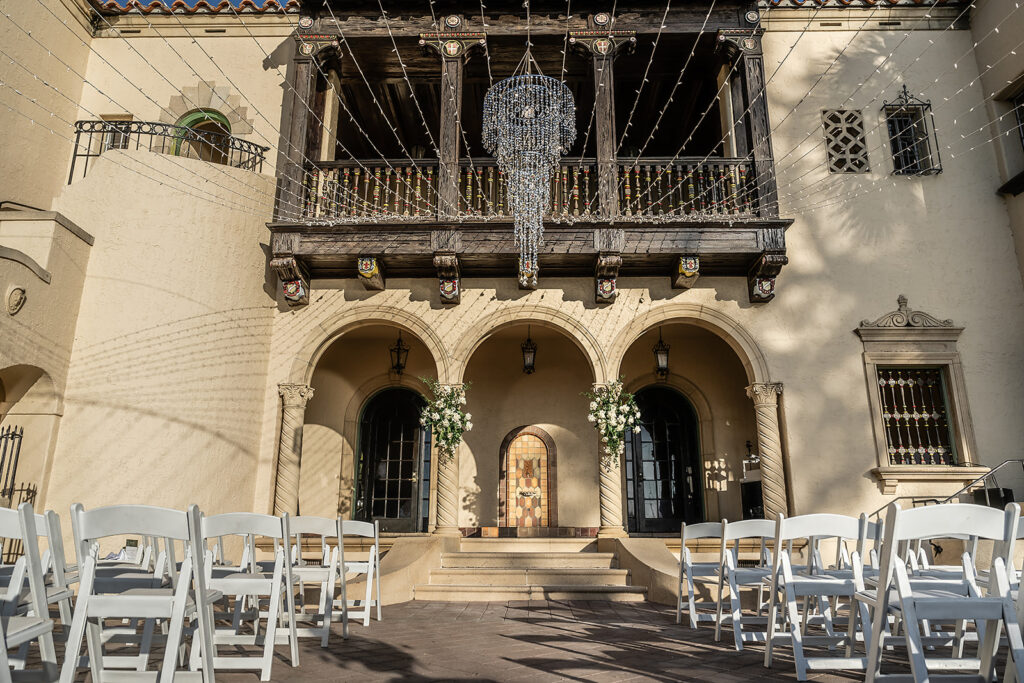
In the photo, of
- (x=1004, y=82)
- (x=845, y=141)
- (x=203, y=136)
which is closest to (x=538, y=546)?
(x=845, y=141)

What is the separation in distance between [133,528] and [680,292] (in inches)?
278

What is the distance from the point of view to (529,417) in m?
9.95

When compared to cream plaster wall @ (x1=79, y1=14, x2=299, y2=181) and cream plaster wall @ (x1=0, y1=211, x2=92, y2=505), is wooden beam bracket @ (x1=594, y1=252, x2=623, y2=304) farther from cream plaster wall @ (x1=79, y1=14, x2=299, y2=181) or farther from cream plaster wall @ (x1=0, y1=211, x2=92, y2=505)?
cream plaster wall @ (x1=0, y1=211, x2=92, y2=505)

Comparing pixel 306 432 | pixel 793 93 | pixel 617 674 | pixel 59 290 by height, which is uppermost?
pixel 793 93

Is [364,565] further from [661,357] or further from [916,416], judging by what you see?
[916,416]

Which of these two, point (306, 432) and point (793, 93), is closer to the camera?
point (793, 93)

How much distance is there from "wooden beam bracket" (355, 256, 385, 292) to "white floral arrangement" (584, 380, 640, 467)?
124 inches

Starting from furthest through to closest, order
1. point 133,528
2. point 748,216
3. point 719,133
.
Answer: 1. point 719,133
2. point 748,216
3. point 133,528

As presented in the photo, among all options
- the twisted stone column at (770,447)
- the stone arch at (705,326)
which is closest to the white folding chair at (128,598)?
the stone arch at (705,326)

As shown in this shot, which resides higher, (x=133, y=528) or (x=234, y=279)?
(x=234, y=279)

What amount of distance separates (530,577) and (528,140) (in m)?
5.17

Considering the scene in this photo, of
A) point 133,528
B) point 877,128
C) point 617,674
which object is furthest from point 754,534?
point 877,128

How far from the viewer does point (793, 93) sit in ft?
29.6

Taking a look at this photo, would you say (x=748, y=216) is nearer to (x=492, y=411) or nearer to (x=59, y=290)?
(x=492, y=411)
